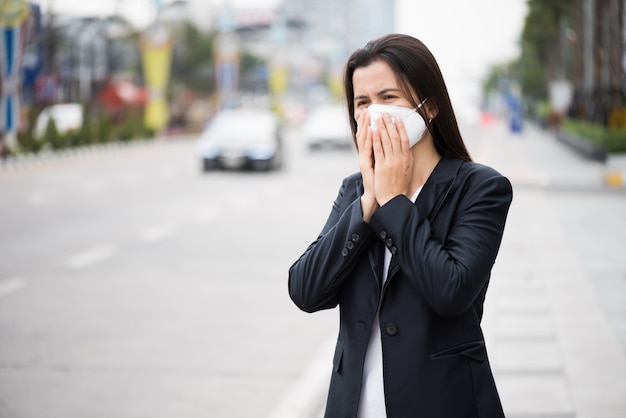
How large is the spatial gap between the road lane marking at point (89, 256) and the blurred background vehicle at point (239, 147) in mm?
13527

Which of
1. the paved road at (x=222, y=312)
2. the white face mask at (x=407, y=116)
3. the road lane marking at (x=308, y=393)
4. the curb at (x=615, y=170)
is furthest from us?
the curb at (x=615, y=170)

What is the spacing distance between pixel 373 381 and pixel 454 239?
391 millimetres

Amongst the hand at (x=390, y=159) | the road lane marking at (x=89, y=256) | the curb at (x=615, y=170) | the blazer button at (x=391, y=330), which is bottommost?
the curb at (x=615, y=170)

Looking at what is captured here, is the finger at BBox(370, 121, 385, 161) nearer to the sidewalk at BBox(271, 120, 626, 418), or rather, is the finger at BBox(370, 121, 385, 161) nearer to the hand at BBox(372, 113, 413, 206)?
the hand at BBox(372, 113, 413, 206)

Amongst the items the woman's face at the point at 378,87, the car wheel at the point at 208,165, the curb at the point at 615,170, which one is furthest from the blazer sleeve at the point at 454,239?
the car wheel at the point at 208,165

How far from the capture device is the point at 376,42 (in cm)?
239

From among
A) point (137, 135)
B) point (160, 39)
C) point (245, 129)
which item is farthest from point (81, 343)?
point (160, 39)

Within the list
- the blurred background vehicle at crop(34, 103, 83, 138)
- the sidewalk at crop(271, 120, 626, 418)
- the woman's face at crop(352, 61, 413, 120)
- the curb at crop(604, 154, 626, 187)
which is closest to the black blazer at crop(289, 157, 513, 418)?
the woman's face at crop(352, 61, 413, 120)

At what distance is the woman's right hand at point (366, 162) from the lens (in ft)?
7.43

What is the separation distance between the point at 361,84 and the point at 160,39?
46.1m

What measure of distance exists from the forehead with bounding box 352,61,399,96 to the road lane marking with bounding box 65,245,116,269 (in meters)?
8.55

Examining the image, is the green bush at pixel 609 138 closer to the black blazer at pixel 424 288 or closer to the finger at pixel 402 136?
the black blazer at pixel 424 288

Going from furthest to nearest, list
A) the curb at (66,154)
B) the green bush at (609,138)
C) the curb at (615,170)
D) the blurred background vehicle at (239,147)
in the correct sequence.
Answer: the curb at (66,154) → the blurred background vehicle at (239,147) → the green bush at (609,138) → the curb at (615,170)

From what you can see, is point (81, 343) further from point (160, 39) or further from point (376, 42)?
point (160, 39)
